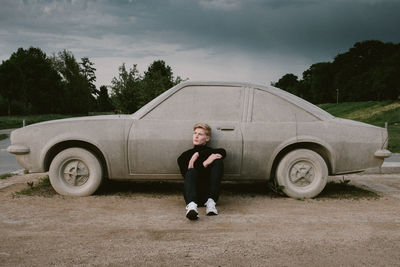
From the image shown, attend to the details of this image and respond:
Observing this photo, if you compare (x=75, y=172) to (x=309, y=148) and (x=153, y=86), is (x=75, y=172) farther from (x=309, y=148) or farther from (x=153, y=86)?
(x=153, y=86)

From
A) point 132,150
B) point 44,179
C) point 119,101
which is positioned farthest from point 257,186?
point 119,101

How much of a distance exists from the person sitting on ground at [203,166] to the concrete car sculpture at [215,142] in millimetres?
213

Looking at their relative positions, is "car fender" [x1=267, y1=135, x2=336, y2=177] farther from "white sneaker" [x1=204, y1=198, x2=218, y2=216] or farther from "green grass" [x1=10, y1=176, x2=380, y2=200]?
"white sneaker" [x1=204, y1=198, x2=218, y2=216]

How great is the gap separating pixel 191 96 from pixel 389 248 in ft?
9.62

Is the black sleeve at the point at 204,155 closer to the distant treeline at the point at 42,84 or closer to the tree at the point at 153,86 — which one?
the tree at the point at 153,86

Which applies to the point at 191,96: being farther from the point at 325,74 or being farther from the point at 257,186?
the point at 325,74

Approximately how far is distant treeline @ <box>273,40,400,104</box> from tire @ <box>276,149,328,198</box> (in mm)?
57648

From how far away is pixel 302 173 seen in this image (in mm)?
4941

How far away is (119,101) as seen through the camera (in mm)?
17312

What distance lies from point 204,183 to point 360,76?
71.7m

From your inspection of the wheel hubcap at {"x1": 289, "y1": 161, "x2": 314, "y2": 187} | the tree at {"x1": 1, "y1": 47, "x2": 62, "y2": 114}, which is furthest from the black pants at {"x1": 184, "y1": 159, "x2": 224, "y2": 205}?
the tree at {"x1": 1, "y1": 47, "x2": 62, "y2": 114}

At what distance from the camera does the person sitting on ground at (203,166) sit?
436cm

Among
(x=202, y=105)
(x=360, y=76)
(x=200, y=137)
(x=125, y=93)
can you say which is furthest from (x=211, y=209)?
(x=360, y=76)

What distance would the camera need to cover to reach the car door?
4.78m
